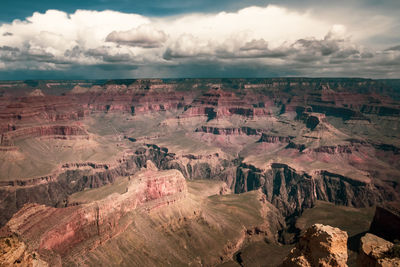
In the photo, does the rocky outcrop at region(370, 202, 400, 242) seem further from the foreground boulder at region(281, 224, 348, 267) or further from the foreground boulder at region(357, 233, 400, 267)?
the foreground boulder at region(281, 224, 348, 267)

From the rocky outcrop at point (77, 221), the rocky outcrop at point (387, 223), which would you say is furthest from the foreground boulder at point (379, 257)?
the rocky outcrop at point (387, 223)

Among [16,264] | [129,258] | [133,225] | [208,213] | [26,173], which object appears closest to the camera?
[16,264]

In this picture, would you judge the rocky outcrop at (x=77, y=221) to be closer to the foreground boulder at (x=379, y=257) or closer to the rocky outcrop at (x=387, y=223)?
the foreground boulder at (x=379, y=257)

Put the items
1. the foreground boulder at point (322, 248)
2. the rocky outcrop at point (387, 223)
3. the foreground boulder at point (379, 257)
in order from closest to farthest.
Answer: the foreground boulder at point (322, 248) < the foreground boulder at point (379, 257) < the rocky outcrop at point (387, 223)

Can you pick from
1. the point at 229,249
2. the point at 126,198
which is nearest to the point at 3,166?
the point at 126,198

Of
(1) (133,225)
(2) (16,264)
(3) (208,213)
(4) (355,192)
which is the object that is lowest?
(4) (355,192)

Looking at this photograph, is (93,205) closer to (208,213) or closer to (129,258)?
(129,258)
